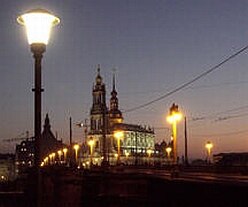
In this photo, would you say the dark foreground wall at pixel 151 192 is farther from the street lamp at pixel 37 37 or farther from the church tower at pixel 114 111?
the church tower at pixel 114 111

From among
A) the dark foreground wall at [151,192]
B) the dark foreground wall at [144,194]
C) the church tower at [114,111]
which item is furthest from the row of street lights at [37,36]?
the church tower at [114,111]

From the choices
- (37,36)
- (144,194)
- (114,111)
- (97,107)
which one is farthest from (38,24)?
(97,107)

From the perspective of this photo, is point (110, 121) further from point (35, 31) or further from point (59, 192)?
point (35, 31)

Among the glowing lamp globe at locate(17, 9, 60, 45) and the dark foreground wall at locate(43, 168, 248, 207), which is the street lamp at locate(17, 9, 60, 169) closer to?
the glowing lamp globe at locate(17, 9, 60, 45)

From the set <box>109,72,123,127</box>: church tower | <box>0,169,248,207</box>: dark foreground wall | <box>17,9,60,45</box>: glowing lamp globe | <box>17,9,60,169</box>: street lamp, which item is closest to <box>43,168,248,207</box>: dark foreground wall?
<box>0,169,248,207</box>: dark foreground wall

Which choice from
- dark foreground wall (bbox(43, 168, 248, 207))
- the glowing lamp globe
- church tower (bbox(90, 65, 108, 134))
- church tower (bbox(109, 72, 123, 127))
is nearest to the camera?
the glowing lamp globe

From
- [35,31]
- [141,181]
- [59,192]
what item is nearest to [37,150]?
[35,31]

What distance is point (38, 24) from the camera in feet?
28.1

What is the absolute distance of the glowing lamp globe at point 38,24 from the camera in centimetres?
855

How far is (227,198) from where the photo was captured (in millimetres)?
11992

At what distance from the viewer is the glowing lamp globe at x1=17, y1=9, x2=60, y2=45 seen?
28.1ft

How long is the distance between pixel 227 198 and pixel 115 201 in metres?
5.83

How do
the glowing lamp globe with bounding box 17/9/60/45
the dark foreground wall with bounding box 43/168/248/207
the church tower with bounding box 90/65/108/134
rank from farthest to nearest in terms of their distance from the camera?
the church tower with bounding box 90/65/108/134, the dark foreground wall with bounding box 43/168/248/207, the glowing lamp globe with bounding box 17/9/60/45

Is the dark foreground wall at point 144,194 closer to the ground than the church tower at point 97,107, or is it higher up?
closer to the ground
